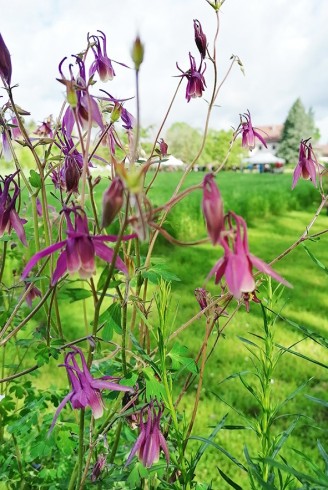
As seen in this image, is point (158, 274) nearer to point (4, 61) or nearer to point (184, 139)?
point (4, 61)

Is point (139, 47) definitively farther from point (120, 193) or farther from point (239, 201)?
point (239, 201)

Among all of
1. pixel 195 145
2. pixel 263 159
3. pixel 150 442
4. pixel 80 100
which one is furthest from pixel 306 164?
pixel 263 159

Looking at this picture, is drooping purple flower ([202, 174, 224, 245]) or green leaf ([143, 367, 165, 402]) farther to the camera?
green leaf ([143, 367, 165, 402])

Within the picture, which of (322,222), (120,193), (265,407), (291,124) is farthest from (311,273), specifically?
(291,124)

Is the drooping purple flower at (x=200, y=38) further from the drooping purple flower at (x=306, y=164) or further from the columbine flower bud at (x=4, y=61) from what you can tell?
the columbine flower bud at (x=4, y=61)

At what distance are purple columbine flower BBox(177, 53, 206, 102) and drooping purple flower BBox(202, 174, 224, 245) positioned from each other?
0.81 metres

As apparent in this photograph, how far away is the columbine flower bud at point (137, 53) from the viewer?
63 centimetres

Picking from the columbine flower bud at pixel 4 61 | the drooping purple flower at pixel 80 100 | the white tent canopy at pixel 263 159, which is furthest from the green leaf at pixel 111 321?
the white tent canopy at pixel 263 159

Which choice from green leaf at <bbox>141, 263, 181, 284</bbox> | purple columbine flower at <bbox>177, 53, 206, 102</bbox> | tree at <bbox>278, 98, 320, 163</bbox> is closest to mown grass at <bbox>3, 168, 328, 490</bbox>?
green leaf at <bbox>141, 263, 181, 284</bbox>

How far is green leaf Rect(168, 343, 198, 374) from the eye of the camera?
103cm

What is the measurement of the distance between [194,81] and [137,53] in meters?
0.75

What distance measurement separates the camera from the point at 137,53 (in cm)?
64

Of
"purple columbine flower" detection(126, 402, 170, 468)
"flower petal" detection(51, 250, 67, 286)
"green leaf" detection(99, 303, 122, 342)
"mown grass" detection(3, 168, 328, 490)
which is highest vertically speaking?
"flower petal" detection(51, 250, 67, 286)

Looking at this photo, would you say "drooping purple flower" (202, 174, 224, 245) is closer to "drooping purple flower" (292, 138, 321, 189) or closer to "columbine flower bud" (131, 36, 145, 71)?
"columbine flower bud" (131, 36, 145, 71)
